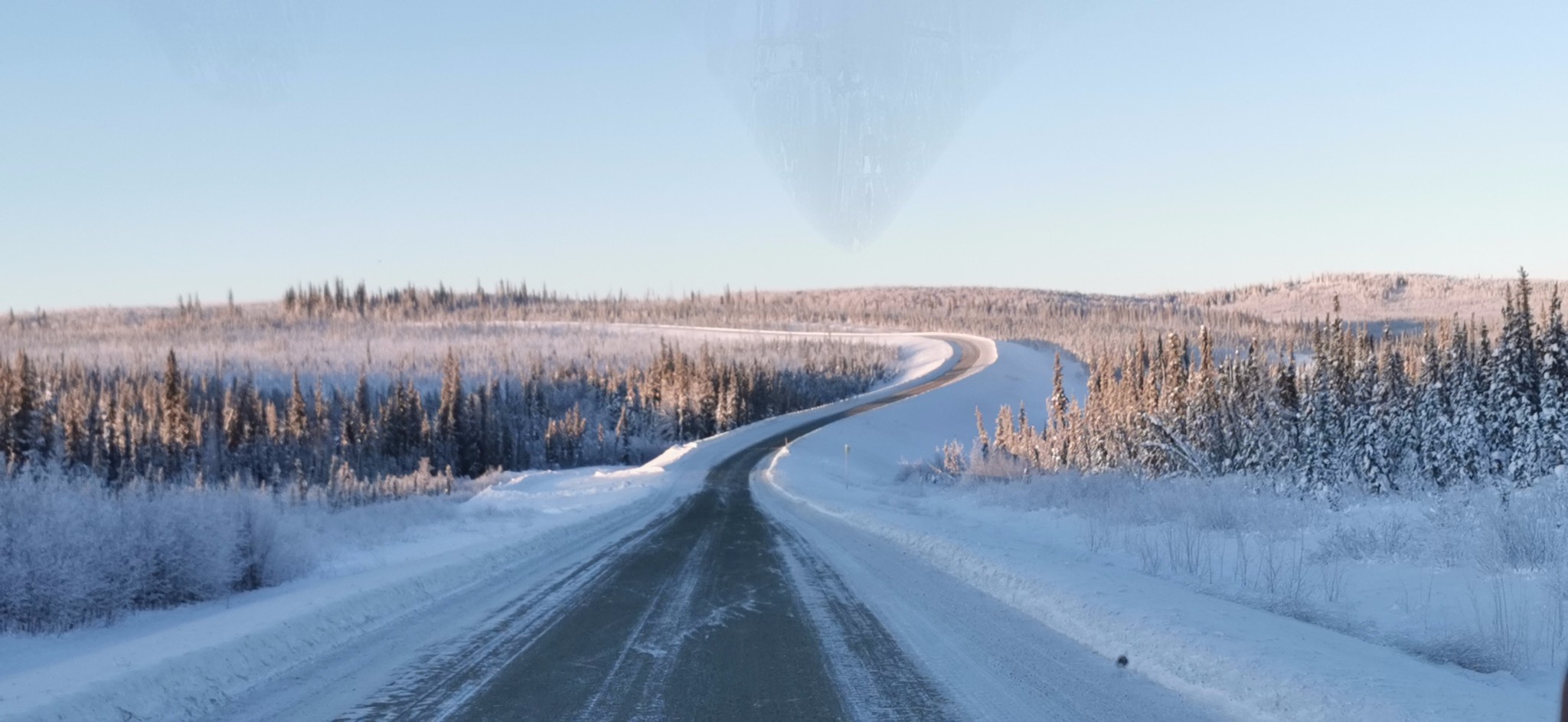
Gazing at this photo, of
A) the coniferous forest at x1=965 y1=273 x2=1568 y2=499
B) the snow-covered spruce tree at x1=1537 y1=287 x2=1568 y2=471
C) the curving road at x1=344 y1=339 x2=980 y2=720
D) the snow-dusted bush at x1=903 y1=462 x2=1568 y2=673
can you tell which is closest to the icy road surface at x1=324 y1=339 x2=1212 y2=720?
the curving road at x1=344 y1=339 x2=980 y2=720

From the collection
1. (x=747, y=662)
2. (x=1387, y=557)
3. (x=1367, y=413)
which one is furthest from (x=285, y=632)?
(x=1367, y=413)

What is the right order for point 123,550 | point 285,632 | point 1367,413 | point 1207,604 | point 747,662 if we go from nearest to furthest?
1. point 747,662
2. point 285,632
3. point 1207,604
4. point 123,550
5. point 1367,413

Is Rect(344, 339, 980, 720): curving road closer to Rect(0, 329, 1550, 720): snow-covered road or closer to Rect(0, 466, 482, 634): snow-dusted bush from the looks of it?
Rect(0, 329, 1550, 720): snow-covered road

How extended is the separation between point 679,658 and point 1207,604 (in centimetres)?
484

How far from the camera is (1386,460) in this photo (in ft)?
107

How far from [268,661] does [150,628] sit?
3457 mm

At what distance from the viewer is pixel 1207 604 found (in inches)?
363

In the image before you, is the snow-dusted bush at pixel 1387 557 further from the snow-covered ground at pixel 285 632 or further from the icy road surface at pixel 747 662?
the snow-covered ground at pixel 285 632

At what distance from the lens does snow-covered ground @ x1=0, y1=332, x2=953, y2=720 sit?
7012 millimetres

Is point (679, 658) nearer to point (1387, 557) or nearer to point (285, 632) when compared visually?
point (285, 632)

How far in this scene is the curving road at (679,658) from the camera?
673 cm

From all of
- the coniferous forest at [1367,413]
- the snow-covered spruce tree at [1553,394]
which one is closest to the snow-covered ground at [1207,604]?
the coniferous forest at [1367,413]

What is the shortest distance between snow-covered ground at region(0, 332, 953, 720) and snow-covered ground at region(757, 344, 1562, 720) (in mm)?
4588

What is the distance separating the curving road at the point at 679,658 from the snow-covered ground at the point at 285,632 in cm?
73
